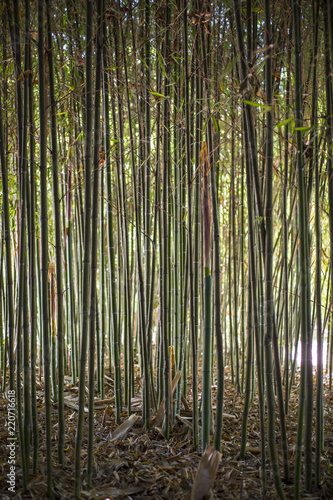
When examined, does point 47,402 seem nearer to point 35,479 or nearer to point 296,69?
point 35,479

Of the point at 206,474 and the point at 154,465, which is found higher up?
the point at 206,474

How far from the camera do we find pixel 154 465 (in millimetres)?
1353

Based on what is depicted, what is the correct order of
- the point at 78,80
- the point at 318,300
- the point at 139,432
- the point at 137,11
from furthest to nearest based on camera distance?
1. the point at 78,80
2. the point at 137,11
3. the point at 139,432
4. the point at 318,300

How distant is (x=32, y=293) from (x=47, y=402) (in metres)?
0.42

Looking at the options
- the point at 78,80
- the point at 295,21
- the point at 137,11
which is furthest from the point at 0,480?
the point at 137,11

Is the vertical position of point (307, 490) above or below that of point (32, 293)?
below

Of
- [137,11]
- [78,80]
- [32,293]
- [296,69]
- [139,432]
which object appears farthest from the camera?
[78,80]

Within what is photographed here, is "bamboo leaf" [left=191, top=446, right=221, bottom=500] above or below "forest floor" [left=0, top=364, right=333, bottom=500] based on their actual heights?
above

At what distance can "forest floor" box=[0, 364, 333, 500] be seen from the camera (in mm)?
1154

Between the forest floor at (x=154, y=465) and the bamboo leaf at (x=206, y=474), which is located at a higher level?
the bamboo leaf at (x=206, y=474)

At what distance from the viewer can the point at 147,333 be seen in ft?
5.38

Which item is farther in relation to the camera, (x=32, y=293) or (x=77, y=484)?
(x=32, y=293)

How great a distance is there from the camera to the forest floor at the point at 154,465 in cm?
115

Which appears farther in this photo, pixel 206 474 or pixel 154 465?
pixel 154 465
